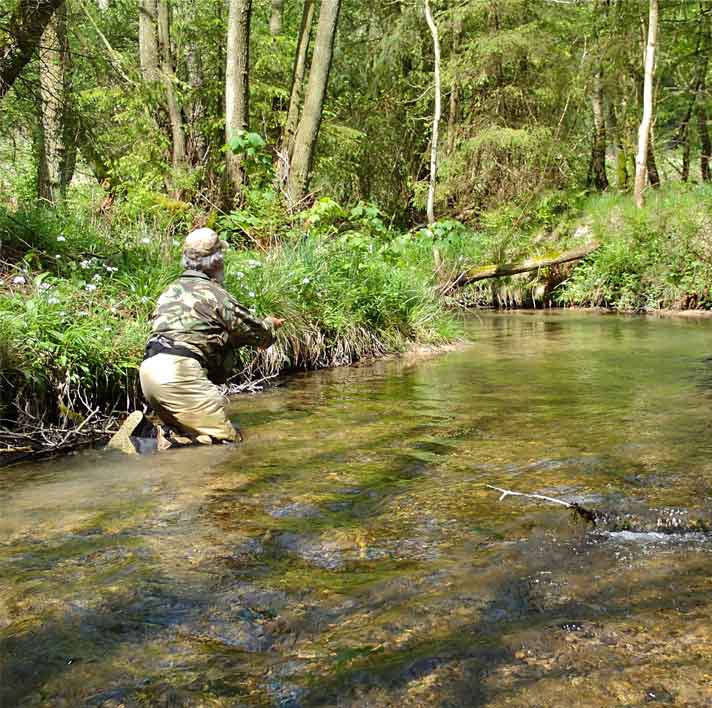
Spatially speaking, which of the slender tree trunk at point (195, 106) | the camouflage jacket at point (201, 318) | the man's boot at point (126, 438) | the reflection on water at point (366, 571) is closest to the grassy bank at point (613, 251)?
the slender tree trunk at point (195, 106)

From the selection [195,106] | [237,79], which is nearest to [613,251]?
[237,79]

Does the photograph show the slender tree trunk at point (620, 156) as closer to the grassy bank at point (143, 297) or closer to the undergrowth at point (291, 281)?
the undergrowth at point (291, 281)

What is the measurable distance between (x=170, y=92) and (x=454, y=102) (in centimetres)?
1057

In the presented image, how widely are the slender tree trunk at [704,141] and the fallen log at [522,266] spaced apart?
8824 mm

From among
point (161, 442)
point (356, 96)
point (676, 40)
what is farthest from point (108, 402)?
point (676, 40)

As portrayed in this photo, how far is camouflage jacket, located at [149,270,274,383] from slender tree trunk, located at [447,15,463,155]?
17.2 m

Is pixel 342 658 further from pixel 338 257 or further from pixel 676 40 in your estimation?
pixel 676 40

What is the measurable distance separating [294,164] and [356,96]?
11.7 metres

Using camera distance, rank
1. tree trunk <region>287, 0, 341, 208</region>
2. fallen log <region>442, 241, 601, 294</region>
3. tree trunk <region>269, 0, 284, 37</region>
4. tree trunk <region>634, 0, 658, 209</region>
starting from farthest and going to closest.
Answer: tree trunk <region>269, 0, 284, 37</region>, tree trunk <region>634, 0, 658, 209</region>, fallen log <region>442, 241, 601, 294</region>, tree trunk <region>287, 0, 341, 208</region>

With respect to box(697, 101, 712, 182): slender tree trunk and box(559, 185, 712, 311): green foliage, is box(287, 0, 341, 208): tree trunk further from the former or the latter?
box(697, 101, 712, 182): slender tree trunk

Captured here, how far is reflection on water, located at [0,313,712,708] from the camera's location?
8.46 feet

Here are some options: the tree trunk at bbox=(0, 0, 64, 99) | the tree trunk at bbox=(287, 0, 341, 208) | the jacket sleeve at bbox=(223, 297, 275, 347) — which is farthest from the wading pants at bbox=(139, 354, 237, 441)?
the tree trunk at bbox=(287, 0, 341, 208)

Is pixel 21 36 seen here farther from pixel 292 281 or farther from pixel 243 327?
pixel 243 327

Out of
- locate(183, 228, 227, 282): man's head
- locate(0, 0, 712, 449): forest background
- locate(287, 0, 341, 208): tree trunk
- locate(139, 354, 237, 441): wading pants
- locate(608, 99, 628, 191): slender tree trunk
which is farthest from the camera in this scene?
locate(608, 99, 628, 191): slender tree trunk
